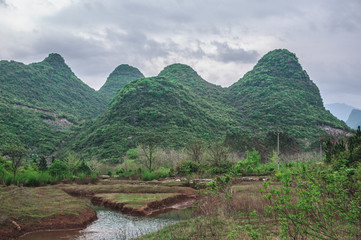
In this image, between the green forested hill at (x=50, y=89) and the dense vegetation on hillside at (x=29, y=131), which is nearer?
the dense vegetation on hillside at (x=29, y=131)

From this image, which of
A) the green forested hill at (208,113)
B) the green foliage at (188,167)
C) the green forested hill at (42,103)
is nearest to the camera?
the green foliage at (188,167)

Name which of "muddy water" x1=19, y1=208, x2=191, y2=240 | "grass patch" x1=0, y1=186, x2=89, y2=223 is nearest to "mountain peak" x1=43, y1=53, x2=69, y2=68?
"grass patch" x1=0, y1=186, x2=89, y2=223

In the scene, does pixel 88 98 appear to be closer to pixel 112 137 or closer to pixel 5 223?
pixel 112 137

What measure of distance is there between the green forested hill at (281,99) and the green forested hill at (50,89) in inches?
3051

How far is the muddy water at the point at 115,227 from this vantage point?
47.1 ft

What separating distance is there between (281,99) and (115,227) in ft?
372

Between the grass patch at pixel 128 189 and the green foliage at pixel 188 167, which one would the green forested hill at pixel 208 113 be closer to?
the green foliage at pixel 188 167

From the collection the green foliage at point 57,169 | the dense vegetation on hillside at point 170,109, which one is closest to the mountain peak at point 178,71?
the dense vegetation on hillside at point 170,109

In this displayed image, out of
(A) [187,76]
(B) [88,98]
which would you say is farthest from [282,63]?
(B) [88,98]

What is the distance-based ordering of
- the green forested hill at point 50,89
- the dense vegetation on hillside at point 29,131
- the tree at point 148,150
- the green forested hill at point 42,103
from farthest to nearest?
the green forested hill at point 50,89, the green forested hill at point 42,103, the dense vegetation on hillside at point 29,131, the tree at point 148,150

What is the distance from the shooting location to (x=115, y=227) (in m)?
16.3

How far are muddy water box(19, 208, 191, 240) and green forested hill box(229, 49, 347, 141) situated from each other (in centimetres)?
8054

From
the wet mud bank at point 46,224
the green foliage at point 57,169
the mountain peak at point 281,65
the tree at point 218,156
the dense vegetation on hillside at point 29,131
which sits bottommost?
the wet mud bank at point 46,224

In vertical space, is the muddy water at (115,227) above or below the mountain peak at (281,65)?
below
